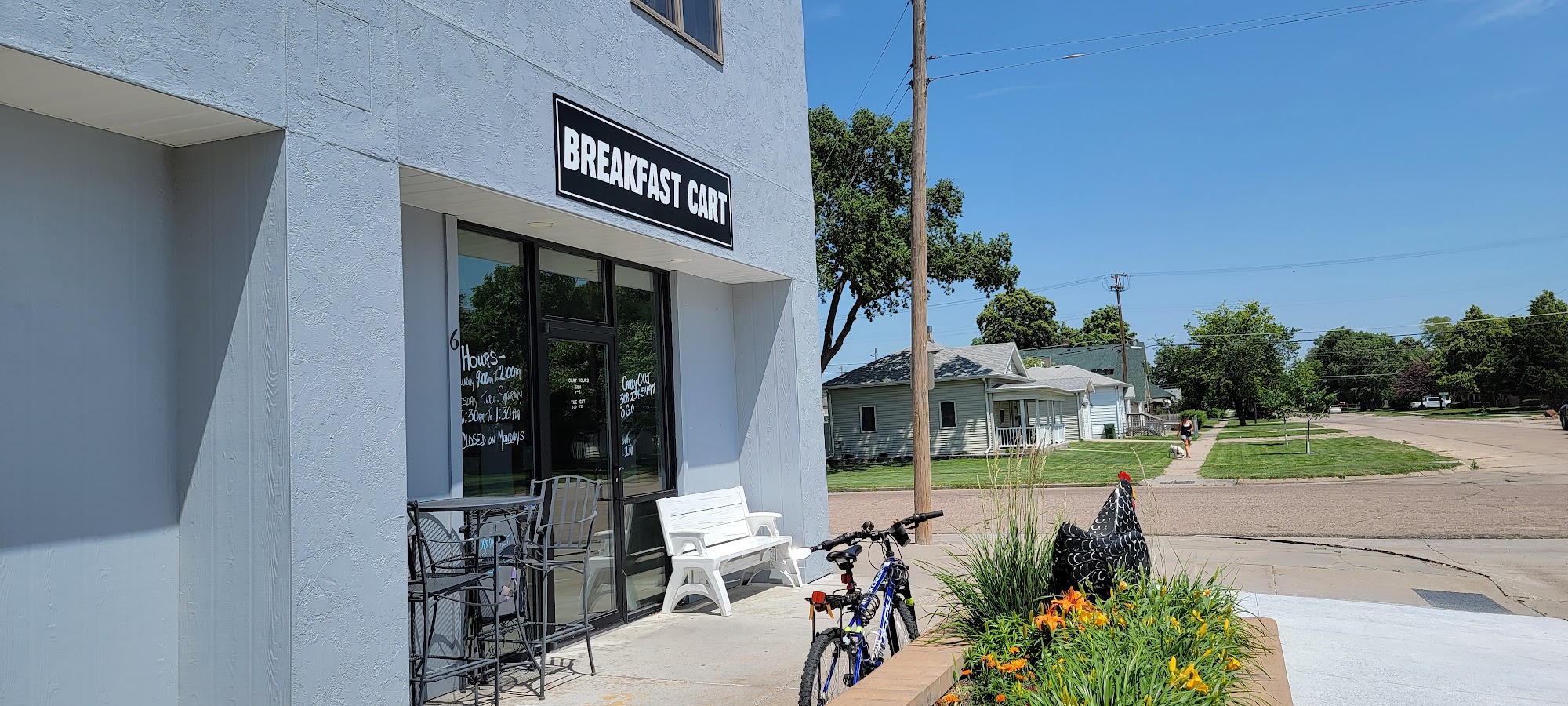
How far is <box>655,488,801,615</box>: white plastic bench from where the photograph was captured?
299 inches

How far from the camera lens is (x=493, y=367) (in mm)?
6277

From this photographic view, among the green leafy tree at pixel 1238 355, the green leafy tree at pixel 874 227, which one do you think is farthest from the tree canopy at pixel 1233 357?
the green leafy tree at pixel 874 227

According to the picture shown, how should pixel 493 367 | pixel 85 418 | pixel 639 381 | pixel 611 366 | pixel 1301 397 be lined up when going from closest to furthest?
1. pixel 85 418
2. pixel 493 367
3. pixel 611 366
4. pixel 639 381
5. pixel 1301 397

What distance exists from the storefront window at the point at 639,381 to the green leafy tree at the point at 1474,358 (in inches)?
3196

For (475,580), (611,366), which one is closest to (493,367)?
(611,366)

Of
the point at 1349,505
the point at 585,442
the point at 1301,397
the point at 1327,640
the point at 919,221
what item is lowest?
the point at 1349,505

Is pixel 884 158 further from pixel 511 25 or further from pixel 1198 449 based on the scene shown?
pixel 511 25

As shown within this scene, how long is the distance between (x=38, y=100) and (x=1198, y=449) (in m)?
38.5

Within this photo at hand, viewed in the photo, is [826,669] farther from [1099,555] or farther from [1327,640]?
[1327,640]

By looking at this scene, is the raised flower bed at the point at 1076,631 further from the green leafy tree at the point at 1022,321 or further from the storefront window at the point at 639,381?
the green leafy tree at the point at 1022,321

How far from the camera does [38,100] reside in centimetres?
353

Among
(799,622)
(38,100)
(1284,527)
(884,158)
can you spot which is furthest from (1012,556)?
(884,158)

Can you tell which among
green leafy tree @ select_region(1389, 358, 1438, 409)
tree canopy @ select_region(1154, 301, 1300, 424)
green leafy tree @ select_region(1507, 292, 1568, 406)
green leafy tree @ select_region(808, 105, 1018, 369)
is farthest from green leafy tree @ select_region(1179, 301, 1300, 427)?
green leafy tree @ select_region(1389, 358, 1438, 409)

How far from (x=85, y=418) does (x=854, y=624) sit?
323 cm
